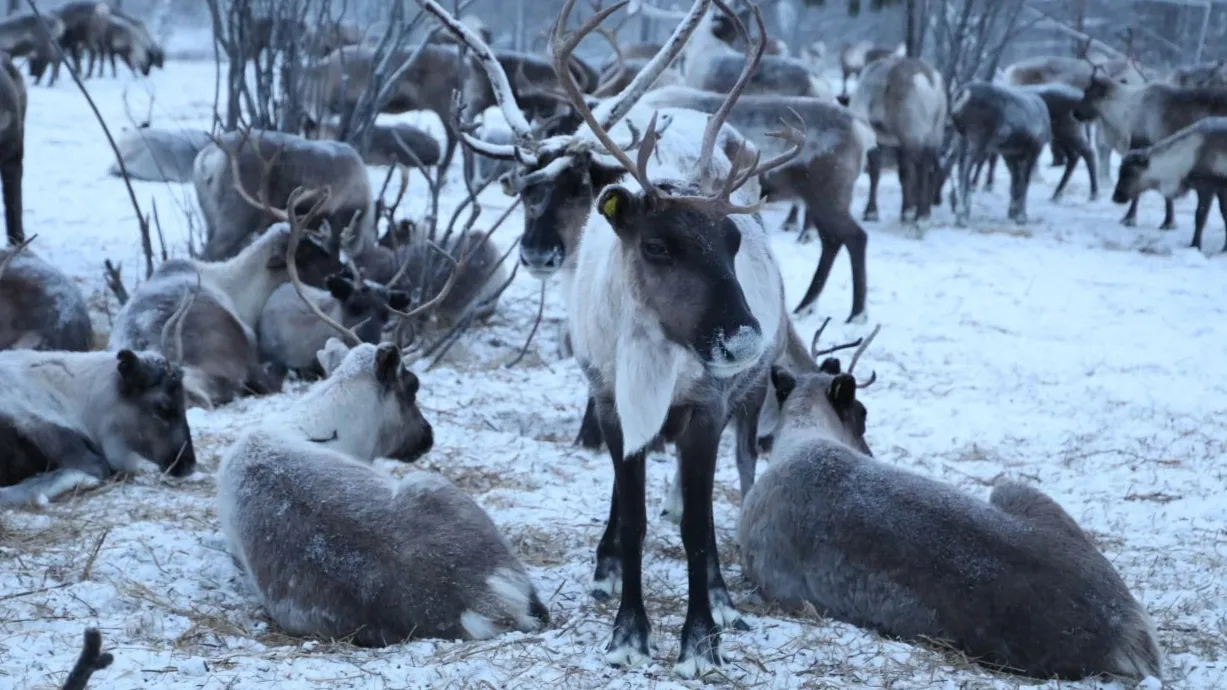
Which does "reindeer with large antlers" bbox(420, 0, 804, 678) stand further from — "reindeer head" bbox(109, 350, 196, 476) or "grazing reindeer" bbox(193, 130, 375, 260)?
"grazing reindeer" bbox(193, 130, 375, 260)

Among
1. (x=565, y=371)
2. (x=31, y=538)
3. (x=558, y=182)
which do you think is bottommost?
(x=565, y=371)

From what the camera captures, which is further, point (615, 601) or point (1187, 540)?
point (1187, 540)

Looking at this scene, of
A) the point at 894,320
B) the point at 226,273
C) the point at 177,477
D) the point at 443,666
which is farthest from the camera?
the point at 894,320

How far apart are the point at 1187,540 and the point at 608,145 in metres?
2.91

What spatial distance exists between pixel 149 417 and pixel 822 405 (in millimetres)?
2858

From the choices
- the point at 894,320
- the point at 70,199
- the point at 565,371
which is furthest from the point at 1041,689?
the point at 70,199

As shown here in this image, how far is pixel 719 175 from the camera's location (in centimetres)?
511

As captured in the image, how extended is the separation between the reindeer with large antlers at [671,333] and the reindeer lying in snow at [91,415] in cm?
223

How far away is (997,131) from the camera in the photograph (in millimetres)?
12086

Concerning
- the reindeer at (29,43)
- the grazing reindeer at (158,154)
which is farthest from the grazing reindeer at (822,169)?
the reindeer at (29,43)

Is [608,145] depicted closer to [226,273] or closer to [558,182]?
[558,182]

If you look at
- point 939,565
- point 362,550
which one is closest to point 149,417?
point 362,550

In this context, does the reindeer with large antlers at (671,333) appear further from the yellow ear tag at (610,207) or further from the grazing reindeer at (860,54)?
the grazing reindeer at (860,54)

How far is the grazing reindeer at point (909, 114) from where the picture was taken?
1126 centimetres
